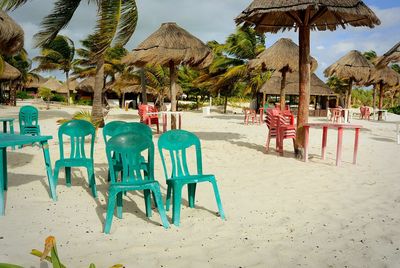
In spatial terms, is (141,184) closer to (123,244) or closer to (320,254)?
(123,244)

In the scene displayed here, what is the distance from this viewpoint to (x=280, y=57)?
45.5 feet

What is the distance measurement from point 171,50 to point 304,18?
424 centimetres

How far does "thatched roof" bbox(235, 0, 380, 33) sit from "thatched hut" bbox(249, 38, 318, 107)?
5194 mm

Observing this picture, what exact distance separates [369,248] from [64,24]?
963 centimetres

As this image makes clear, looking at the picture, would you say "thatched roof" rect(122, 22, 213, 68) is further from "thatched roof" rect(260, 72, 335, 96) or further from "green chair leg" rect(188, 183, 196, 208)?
"thatched roof" rect(260, 72, 335, 96)

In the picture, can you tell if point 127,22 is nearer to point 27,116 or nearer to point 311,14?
point 27,116

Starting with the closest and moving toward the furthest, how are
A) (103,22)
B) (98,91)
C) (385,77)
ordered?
(103,22)
(98,91)
(385,77)

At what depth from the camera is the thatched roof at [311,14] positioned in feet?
20.1

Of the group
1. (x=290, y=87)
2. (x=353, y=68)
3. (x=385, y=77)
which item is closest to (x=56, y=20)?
(x=353, y=68)

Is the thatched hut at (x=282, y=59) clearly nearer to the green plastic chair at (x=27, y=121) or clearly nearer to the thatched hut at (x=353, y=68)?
the thatched hut at (x=353, y=68)

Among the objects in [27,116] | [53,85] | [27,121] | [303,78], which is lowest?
[27,121]

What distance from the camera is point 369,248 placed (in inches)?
114

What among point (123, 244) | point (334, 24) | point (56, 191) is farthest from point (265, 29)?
point (123, 244)

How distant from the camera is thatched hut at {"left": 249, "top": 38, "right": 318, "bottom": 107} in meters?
13.7
